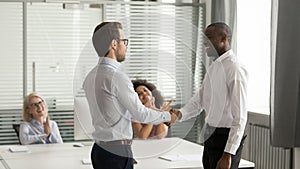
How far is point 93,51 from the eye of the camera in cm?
298

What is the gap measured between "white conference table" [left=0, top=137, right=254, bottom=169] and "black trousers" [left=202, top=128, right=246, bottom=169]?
15 cm

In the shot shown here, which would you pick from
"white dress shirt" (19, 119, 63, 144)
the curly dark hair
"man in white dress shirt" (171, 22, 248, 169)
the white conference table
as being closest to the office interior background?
"white dress shirt" (19, 119, 63, 144)

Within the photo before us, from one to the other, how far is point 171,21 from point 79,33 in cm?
296

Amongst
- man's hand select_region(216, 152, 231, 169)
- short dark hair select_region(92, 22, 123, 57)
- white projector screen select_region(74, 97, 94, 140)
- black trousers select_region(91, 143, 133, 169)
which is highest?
short dark hair select_region(92, 22, 123, 57)

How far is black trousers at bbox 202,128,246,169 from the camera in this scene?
344cm

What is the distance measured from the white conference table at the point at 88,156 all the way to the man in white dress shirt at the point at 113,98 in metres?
0.12

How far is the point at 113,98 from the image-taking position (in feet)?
9.54

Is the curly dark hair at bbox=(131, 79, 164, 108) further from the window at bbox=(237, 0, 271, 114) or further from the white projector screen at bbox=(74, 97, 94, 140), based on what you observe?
Result: the window at bbox=(237, 0, 271, 114)

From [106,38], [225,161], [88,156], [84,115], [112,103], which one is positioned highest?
[106,38]

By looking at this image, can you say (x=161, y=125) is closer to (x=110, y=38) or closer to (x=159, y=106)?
(x=159, y=106)

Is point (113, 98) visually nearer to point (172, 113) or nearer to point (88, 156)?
point (172, 113)

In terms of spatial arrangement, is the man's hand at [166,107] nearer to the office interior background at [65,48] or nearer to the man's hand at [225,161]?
the man's hand at [225,161]

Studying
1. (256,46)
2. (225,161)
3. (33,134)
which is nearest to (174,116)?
(225,161)

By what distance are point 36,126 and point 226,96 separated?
200 cm
